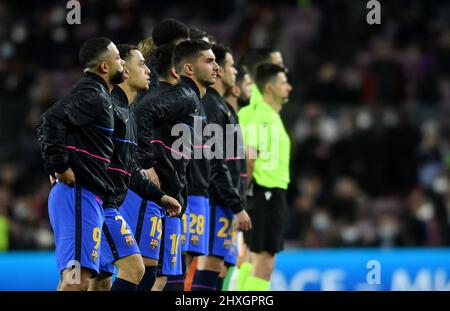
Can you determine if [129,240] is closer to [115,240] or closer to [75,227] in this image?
[115,240]

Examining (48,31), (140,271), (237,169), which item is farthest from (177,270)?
(48,31)

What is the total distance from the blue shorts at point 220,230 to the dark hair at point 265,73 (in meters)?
1.43

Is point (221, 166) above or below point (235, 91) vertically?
below

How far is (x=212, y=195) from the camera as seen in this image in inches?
Result: 365

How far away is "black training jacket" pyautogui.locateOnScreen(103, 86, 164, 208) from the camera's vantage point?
7398 millimetres

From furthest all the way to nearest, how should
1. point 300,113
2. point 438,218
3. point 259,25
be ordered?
point 259,25, point 300,113, point 438,218

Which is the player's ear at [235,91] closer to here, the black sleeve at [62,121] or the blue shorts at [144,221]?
the blue shorts at [144,221]

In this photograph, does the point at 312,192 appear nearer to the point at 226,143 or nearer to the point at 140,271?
the point at 226,143

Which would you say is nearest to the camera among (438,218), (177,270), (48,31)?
(177,270)

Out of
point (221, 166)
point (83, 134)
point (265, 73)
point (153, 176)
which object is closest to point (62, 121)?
point (83, 134)

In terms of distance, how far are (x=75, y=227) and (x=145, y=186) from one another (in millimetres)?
918

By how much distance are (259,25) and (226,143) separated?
29.6 ft

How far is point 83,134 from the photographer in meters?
7.08

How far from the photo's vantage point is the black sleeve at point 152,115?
7902 mm
